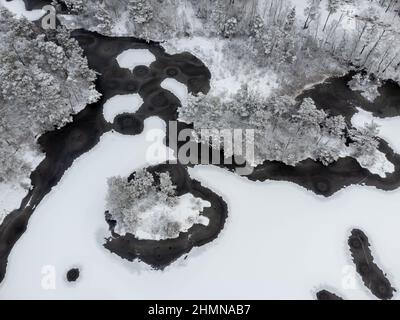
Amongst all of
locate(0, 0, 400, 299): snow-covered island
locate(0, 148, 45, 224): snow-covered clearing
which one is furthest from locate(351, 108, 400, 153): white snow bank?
locate(0, 148, 45, 224): snow-covered clearing

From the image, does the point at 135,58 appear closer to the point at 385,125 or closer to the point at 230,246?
the point at 230,246

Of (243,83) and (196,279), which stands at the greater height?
(243,83)

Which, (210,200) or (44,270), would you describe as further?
(210,200)

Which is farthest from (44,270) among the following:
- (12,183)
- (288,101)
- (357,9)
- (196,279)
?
(357,9)

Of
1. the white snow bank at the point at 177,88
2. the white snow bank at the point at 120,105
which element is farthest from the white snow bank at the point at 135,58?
the white snow bank at the point at 120,105

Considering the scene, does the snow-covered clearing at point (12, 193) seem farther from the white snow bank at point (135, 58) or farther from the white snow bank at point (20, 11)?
the white snow bank at point (20, 11)

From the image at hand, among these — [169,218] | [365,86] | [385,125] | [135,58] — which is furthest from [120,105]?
[385,125]
